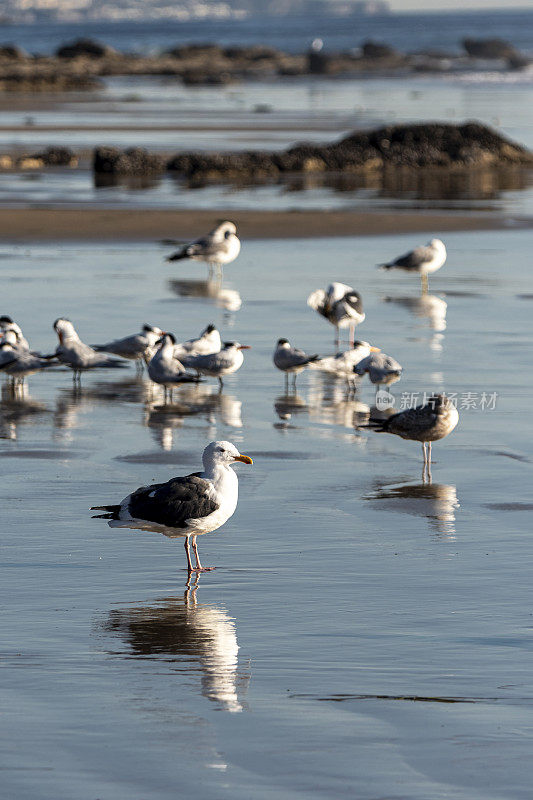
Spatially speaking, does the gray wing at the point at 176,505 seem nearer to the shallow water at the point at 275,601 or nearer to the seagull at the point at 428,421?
the shallow water at the point at 275,601

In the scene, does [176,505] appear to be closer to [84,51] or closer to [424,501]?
[424,501]

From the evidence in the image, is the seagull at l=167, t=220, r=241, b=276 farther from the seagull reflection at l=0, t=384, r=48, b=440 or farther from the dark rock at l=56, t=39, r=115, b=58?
the dark rock at l=56, t=39, r=115, b=58

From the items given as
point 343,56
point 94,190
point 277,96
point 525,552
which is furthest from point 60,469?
point 343,56

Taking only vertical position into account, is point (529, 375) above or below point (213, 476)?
below

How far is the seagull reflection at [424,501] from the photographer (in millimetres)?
10369

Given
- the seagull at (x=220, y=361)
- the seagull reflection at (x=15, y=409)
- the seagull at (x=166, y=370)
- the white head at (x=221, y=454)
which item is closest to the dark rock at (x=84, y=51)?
the seagull reflection at (x=15, y=409)

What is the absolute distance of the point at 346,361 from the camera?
1547 centimetres

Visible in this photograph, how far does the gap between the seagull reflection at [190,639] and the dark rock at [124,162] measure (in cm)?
3291

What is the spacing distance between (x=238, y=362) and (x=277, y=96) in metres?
74.5

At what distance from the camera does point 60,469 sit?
38.8 ft

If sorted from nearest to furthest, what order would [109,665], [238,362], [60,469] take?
[109,665], [60,469], [238,362]

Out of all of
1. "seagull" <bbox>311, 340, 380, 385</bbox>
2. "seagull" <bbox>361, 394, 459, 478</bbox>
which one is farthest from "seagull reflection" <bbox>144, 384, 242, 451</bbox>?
"seagull" <bbox>361, 394, 459, 478</bbox>

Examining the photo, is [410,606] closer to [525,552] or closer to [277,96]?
[525,552]

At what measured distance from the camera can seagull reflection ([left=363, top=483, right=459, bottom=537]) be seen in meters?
10.4
